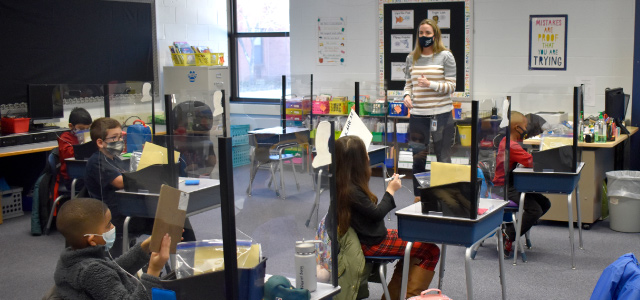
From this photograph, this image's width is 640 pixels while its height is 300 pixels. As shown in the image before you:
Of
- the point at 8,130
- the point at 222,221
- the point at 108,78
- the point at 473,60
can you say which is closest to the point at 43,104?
the point at 8,130

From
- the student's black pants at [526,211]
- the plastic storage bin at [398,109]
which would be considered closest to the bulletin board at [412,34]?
the plastic storage bin at [398,109]

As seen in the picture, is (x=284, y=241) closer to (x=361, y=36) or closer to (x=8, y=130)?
(x=8, y=130)

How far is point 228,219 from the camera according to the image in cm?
206

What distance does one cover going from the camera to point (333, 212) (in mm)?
2533

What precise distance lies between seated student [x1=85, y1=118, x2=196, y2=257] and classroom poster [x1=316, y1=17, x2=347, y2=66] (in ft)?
14.8

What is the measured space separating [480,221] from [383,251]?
0.49 metres

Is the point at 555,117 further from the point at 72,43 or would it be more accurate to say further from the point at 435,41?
the point at 72,43

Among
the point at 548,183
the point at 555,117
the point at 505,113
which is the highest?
the point at 505,113

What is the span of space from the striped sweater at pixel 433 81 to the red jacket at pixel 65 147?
8.87ft

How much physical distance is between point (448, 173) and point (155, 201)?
1.37 meters

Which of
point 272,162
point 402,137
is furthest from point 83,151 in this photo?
point 402,137

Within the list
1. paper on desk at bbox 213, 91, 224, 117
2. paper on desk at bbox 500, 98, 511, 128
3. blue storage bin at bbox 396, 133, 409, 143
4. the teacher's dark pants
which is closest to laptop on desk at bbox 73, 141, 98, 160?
paper on desk at bbox 213, 91, 224, 117

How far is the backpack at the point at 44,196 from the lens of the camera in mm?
5391

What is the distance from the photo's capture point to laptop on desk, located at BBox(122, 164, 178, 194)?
2578mm
